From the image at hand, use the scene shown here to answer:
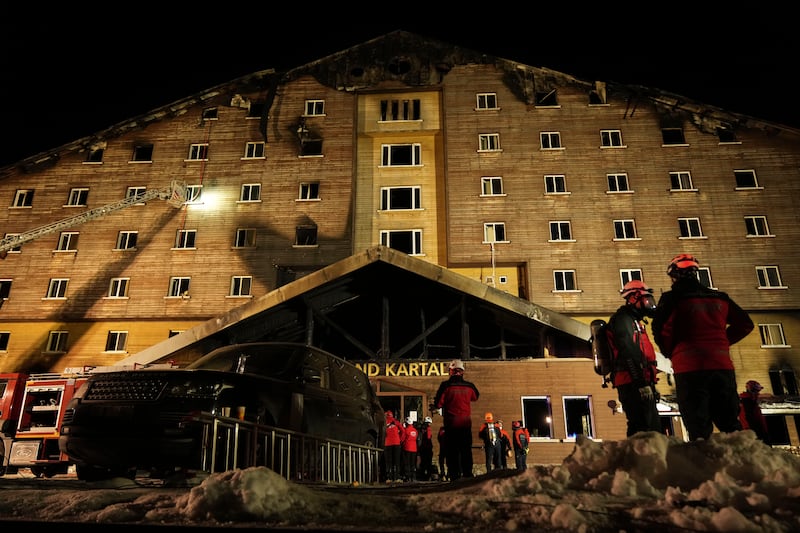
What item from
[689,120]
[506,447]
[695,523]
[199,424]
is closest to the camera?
[695,523]

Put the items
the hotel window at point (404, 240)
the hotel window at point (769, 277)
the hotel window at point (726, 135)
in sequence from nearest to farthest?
the hotel window at point (769, 277) → the hotel window at point (404, 240) → the hotel window at point (726, 135)

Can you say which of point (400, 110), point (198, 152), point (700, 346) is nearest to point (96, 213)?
point (198, 152)

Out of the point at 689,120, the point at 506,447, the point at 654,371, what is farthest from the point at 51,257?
the point at 689,120

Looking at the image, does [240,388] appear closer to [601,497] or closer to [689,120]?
[601,497]

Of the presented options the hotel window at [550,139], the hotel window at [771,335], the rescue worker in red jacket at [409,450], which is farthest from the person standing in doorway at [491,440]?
the hotel window at [550,139]

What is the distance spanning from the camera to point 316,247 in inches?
1113

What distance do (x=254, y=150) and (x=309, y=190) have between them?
4484mm

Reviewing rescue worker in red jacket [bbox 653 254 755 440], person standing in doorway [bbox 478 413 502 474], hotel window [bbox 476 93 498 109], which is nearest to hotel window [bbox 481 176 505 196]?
hotel window [bbox 476 93 498 109]

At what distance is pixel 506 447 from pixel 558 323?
4069mm

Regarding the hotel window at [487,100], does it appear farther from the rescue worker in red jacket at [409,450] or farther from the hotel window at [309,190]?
the rescue worker in red jacket at [409,450]

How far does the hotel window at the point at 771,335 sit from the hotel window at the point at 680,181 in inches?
316

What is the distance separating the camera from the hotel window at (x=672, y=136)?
29.8 m

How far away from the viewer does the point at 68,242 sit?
29766 mm

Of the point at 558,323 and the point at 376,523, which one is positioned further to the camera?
the point at 558,323
